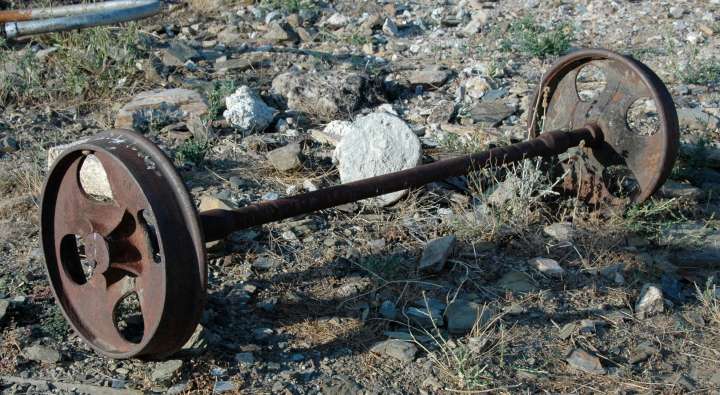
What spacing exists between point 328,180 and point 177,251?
6.83 feet

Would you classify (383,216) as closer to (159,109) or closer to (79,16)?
(159,109)

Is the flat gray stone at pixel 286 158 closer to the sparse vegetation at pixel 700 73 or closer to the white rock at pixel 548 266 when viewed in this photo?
the white rock at pixel 548 266

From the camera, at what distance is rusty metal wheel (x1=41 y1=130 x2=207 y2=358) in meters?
2.95

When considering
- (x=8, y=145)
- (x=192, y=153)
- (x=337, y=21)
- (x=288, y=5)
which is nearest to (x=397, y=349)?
(x=192, y=153)

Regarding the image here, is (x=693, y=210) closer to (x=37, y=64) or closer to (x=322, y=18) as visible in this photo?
(x=322, y=18)

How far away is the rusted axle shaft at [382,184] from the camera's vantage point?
3264mm

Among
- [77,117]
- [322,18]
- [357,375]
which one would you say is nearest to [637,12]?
[322,18]

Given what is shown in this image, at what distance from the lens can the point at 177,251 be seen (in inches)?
116

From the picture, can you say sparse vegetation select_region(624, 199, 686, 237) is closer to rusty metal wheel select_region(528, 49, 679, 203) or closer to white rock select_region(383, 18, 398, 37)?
rusty metal wheel select_region(528, 49, 679, 203)

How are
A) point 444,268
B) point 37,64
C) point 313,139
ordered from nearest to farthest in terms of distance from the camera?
1. point 444,268
2. point 313,139
3. point 37,64

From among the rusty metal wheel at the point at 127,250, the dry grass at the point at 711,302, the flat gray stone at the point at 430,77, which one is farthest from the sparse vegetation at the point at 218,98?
the dry grass at the point at 711,302

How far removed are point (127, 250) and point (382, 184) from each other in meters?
1.22

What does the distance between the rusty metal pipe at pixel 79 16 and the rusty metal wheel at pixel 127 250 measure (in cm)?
227

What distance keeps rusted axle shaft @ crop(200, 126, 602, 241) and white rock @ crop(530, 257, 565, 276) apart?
1.82ft
